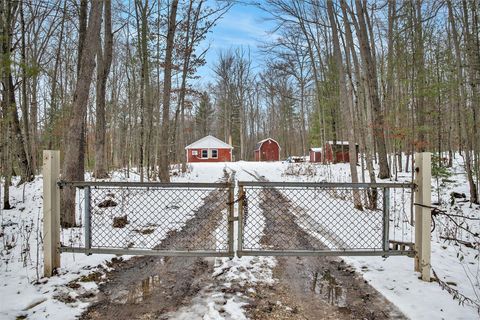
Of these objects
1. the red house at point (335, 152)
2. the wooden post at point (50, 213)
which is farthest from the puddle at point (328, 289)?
the red house at point (335, 152)

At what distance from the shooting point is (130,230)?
642 cm

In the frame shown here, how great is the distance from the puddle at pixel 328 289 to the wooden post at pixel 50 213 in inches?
123

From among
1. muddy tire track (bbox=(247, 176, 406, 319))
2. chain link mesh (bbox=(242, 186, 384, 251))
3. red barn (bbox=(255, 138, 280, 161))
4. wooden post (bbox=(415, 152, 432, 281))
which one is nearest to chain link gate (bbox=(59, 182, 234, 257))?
chain link mesh (bbox=(242, 186, 384, 251))

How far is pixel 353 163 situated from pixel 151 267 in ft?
20.2

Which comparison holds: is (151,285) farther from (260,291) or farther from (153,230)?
(153,230)

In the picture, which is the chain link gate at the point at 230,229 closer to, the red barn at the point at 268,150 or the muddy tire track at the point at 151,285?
the muddy tire track at the point at 151,285

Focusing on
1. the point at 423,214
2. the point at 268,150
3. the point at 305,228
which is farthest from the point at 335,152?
the point at 423,214

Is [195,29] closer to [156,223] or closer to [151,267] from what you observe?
[156,223]

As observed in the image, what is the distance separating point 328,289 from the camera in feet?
12.2

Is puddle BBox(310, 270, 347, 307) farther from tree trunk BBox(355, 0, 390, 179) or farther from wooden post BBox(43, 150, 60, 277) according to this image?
tree trunk BBox(355, 0, 390, 179)

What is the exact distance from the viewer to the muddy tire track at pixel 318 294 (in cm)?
312

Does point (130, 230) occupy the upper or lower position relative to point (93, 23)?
lower

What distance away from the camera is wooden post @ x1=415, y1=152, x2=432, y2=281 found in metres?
3.90

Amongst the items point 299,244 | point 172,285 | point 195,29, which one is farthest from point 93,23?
point 195,29
